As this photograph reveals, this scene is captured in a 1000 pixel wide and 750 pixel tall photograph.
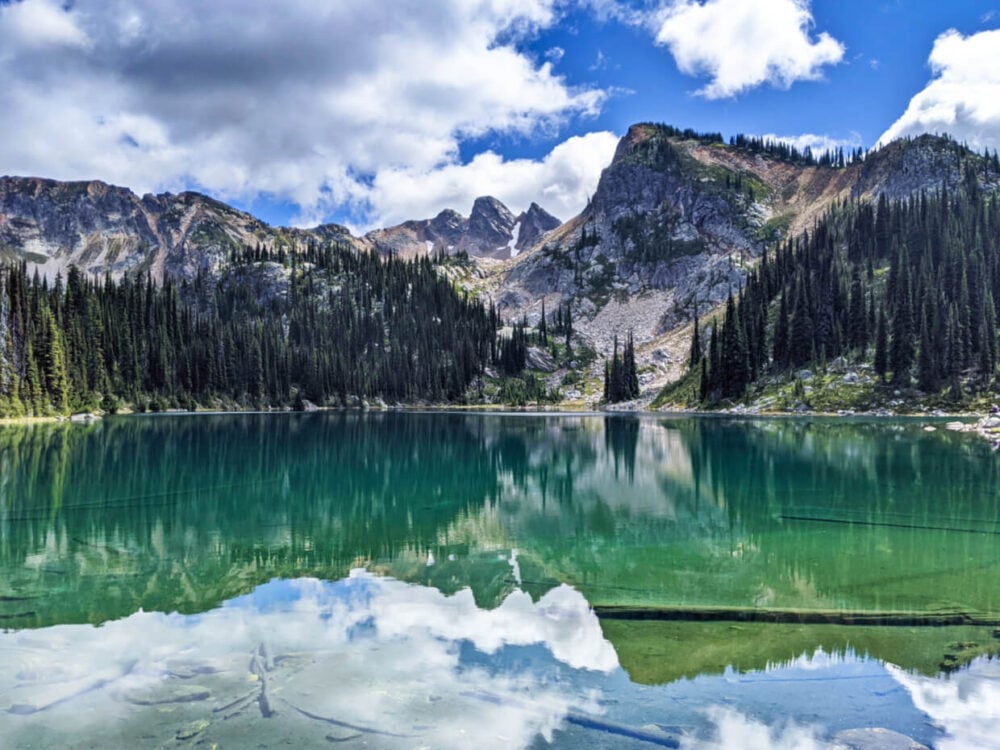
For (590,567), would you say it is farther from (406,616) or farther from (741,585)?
(406,616)

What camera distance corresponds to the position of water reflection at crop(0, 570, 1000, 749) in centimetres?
949

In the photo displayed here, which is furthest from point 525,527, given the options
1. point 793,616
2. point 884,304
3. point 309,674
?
point 884,304

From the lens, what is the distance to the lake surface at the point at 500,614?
32.7 feet

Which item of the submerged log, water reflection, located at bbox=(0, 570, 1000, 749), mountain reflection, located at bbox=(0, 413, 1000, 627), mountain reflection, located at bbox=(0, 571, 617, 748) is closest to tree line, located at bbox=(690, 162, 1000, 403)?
mountain reflection, located at bbox=(0, 413, 1000, 627)

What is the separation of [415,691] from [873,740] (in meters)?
7.05

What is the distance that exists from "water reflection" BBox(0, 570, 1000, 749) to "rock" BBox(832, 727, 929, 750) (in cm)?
14

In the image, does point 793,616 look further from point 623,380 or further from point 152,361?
point 623,380

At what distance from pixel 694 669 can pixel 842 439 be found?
53.8 m

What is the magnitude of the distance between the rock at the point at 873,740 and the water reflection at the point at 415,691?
5.5 inches

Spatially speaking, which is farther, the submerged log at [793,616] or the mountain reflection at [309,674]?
the submerged log at [793,616]

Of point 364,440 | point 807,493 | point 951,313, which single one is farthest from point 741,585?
point 951,313

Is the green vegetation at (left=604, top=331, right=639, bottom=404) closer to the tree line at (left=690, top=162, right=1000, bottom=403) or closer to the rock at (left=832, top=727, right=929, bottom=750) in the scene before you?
the tree line at (left=690, top=162, right=1000, bottom=403)

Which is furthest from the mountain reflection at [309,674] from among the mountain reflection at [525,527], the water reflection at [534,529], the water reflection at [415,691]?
the mountain reflection at [525,527]

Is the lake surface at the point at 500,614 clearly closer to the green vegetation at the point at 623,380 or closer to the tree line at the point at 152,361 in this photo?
the tree line at the point at 152,361
